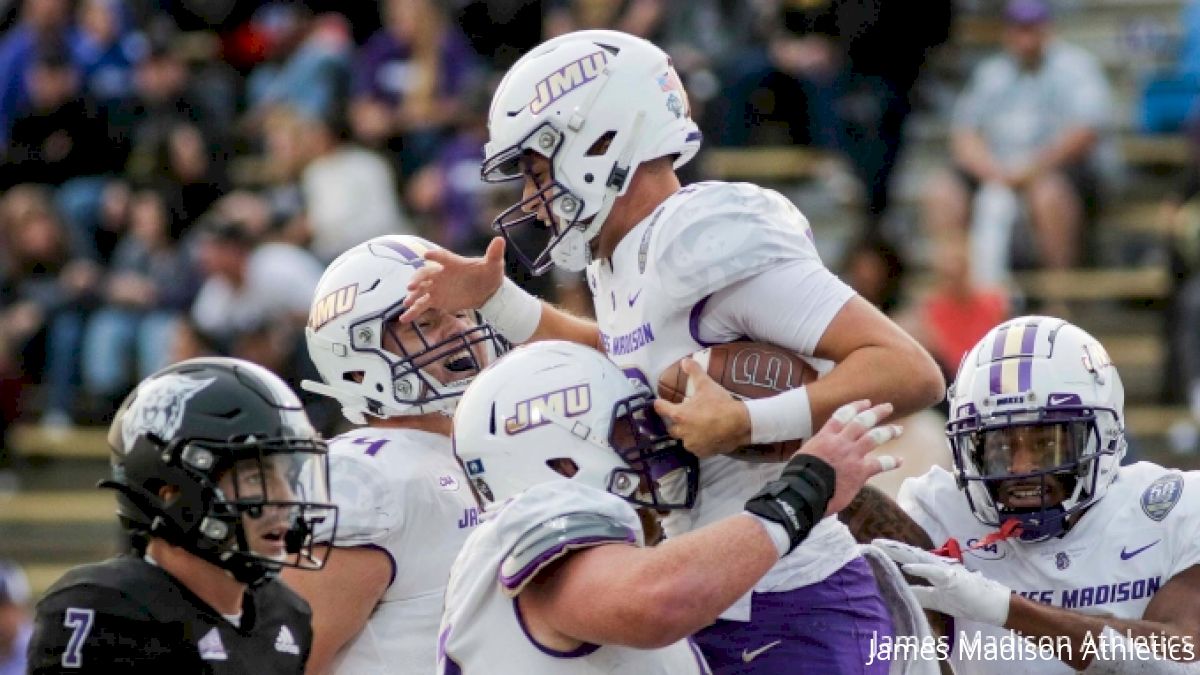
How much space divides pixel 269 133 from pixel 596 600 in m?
9.79

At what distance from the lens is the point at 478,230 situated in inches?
412

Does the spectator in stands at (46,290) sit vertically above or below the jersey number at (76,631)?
below

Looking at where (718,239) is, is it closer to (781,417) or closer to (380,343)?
(781,417)

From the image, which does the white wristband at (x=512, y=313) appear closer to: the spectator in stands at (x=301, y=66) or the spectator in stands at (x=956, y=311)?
the spectator in stands at (x=956, y=311)

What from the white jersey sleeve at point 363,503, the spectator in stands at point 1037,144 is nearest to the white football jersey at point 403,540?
the white jersey sleeve at point 363,503

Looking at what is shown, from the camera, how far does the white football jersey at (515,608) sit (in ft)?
12.2

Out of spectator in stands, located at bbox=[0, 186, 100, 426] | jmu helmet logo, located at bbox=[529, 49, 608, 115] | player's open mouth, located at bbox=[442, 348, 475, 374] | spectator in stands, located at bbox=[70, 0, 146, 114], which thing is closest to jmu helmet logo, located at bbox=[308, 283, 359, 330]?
player's open mouth, located at bbox=[442, 348, 475, 374]

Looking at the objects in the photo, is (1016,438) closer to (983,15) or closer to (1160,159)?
(1160,159)

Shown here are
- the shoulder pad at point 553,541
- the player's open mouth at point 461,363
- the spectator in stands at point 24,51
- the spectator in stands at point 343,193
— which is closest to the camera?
the shoulder pad at point 553,541

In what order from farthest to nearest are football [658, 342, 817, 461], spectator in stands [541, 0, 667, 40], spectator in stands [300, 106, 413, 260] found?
spectator in stands [300, 106, 413, 260] → spectator in stands [541, 0, 667, 40] → football [658, 342, 817, 461]

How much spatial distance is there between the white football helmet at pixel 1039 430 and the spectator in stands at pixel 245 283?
21.0ft

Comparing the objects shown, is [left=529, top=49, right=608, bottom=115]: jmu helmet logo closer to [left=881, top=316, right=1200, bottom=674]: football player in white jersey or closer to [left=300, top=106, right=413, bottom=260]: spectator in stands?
[left=881, top=316, right=1200, bottom=674]: football player in white jersey

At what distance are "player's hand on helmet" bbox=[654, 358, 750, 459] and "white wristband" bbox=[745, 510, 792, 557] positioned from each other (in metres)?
0.33

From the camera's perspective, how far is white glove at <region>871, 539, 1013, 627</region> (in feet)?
14.0
